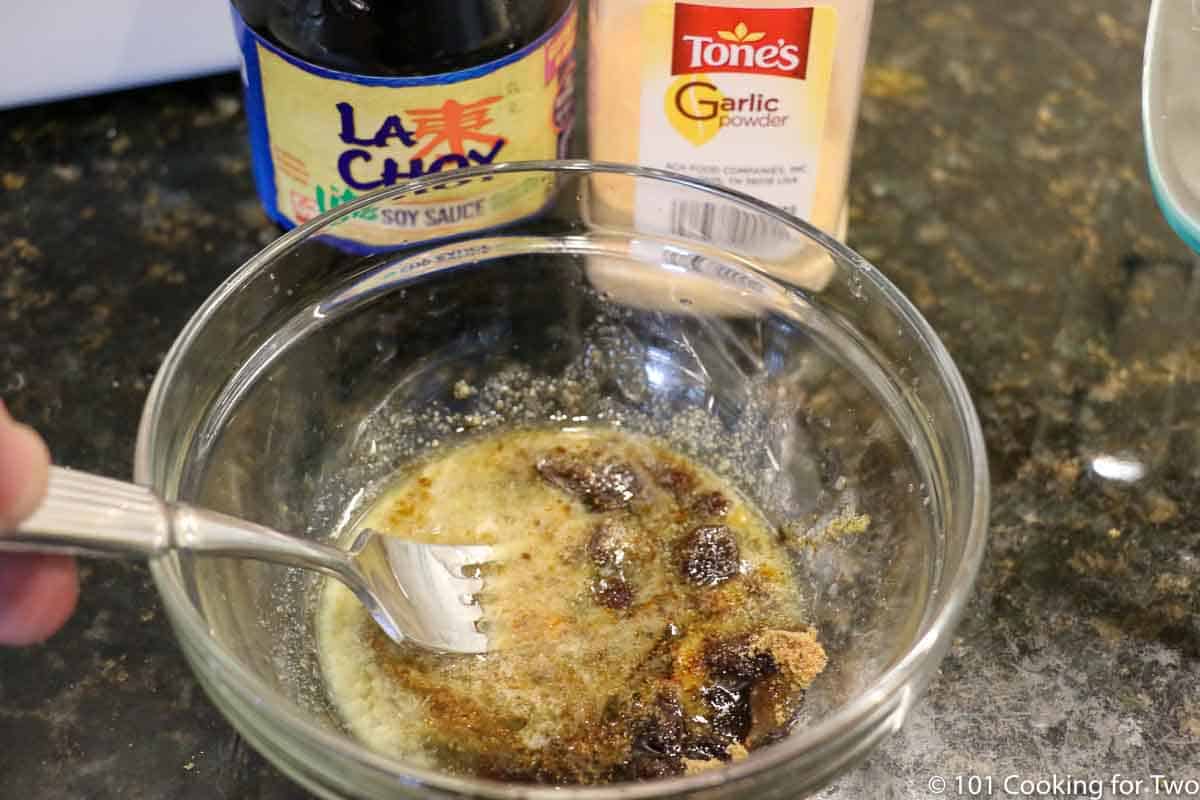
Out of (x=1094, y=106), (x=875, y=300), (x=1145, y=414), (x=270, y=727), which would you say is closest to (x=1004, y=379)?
(x=1145, y=414)

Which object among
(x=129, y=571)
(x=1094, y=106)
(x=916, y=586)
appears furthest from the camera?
(x=1094, y=106)

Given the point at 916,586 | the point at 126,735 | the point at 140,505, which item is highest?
the point at 140,505

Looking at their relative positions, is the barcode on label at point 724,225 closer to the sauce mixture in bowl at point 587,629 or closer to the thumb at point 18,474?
the sauce mixture in bowl at point 587,629

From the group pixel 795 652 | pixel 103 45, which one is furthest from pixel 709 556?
pixel 103 45

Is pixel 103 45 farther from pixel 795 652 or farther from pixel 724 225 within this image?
pixel 795 652

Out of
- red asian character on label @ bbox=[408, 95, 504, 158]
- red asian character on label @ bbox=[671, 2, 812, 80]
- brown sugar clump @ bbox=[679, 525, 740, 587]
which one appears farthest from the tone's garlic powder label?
brown sugar clump @ bbox=[679, 525, 740, 587]

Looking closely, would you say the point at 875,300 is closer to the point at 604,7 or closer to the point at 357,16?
the point at 604,7

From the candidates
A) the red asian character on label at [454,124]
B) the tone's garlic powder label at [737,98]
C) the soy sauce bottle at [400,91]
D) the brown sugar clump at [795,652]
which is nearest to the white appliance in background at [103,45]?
the soy sauce bottle at [400,91]
